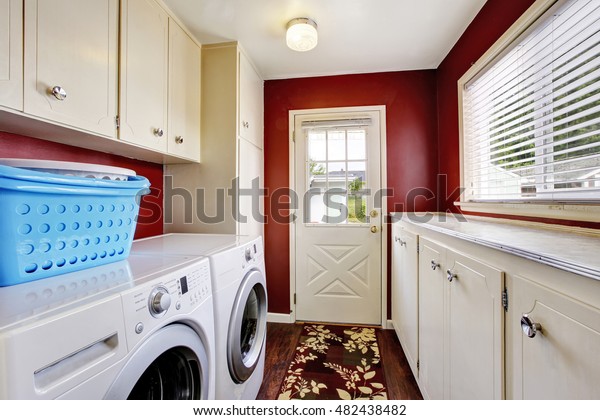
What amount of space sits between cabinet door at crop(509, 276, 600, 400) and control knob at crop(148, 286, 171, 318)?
36.7 inches

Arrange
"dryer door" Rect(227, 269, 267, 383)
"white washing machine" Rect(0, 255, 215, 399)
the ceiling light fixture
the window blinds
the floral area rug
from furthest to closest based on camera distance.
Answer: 1. the ceiling light fixture
2. the floral area rug
3. "dryer door" Rect(227, 269, 267, 383)
4. the window blinds
5. "white washing machine" Rect(0, 255, 215, 399)

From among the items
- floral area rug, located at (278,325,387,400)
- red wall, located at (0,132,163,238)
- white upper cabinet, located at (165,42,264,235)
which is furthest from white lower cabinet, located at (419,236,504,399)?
red wall, located at (0,132,163,238)

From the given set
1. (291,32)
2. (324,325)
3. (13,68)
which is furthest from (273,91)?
(324,325)

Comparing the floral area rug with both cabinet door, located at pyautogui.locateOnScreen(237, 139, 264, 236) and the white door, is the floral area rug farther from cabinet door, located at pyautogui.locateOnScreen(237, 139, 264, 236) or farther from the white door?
cabinet door, located at pyautogui.locateOnScreen(237, 139, 264, 236)

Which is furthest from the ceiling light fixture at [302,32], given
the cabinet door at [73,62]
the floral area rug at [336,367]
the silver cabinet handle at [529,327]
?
the floral area rug at [336,367]

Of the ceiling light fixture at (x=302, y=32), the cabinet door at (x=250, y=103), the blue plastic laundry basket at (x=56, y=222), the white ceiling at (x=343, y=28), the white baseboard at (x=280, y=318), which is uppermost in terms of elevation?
the white ceiling at (x=343, y=28)

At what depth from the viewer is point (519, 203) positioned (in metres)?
1.30

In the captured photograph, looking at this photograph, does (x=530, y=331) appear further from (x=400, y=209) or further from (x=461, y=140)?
(x=400, y=209)

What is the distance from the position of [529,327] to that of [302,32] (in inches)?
71.6

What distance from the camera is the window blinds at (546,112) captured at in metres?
0.96

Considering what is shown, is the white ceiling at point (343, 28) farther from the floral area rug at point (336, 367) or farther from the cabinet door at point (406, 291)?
the floral area rug at point (336, 367)

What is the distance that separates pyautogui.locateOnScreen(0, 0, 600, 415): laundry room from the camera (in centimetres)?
61

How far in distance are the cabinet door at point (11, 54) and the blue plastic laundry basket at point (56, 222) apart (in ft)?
1.16
